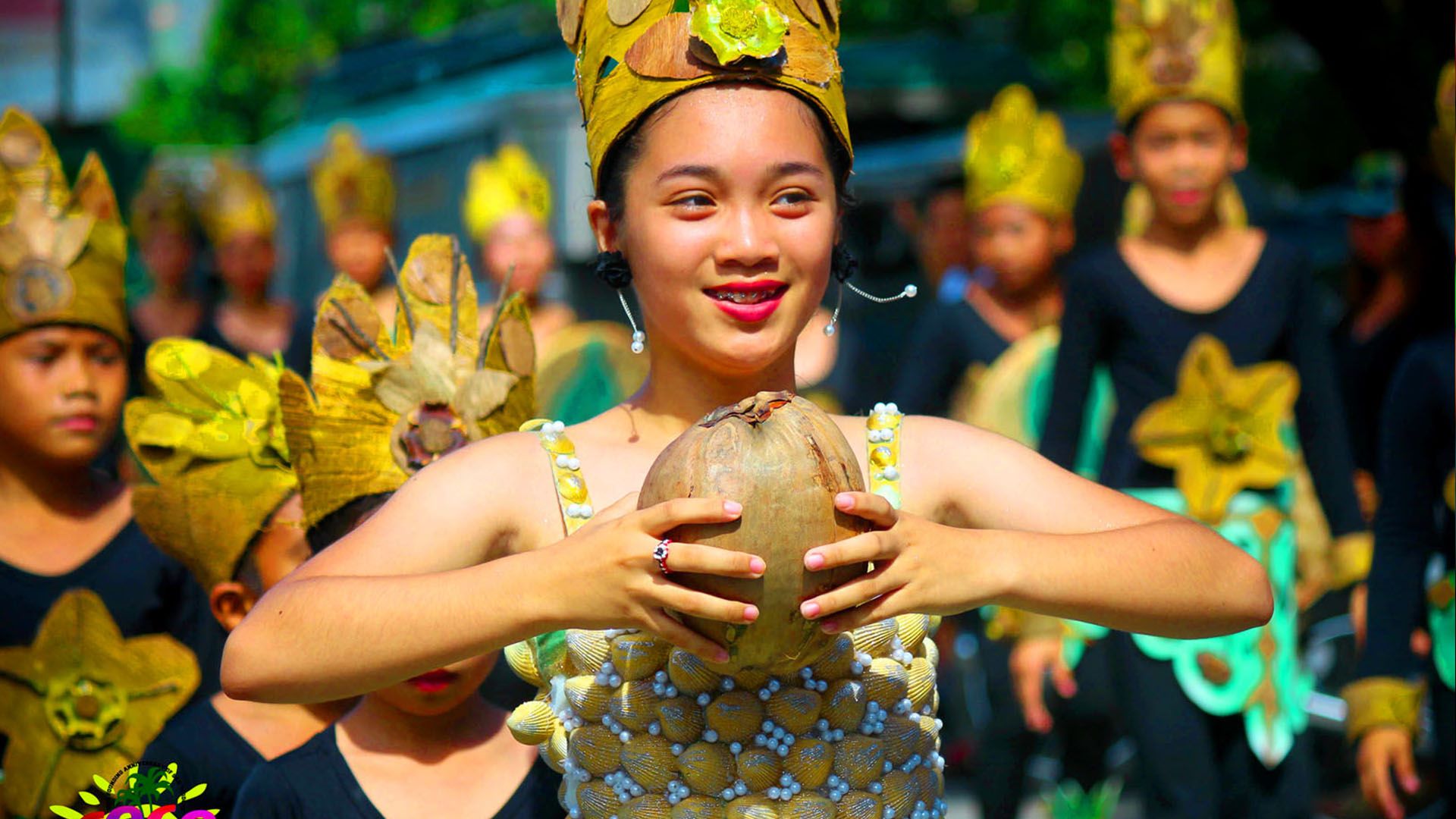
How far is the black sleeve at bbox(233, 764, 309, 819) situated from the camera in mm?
3213

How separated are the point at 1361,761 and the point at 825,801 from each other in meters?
2.28

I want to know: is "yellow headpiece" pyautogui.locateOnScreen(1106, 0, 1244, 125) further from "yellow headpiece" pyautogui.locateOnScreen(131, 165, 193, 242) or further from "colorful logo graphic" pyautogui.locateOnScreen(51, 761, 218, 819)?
"yellow headpiece" pyautogui.locateOnScreen(131, 165, 193, 242)

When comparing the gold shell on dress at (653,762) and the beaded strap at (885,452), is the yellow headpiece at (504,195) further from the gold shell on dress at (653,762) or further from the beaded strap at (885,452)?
the gold shell on dress at (653,762)

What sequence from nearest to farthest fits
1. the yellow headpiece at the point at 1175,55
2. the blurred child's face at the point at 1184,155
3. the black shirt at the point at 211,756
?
the black shirt at the point at 211,756 → the blurred child's face at the point at 1184,155 → the yellow headpiece at the point at 1175,55

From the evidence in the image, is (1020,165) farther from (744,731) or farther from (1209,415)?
(744,731)

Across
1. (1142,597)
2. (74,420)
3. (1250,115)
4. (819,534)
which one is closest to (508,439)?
(819,534)

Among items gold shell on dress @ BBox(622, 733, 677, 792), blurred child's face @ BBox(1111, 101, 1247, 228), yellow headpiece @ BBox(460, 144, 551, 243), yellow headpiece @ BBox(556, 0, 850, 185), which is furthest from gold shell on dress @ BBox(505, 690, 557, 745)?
yellow headpiece @ BBox(460, 144, 551, 243)

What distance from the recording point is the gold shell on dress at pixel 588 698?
2678 millimetres

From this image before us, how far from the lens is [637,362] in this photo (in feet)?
22.4

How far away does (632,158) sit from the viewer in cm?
287

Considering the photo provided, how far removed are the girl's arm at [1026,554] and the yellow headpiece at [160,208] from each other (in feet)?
25.2

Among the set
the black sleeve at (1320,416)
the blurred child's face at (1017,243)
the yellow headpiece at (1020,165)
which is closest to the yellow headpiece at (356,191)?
the yellow headpiece at (1020,165)

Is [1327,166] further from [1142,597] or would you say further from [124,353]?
[1142,597]

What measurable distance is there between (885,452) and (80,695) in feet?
8.23
